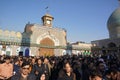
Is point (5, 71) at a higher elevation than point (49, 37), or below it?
below

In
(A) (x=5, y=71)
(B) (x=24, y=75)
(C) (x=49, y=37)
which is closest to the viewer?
(B) (x=24, y=75)

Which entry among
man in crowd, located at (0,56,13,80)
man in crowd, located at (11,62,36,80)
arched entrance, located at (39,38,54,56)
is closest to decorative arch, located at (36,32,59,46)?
arched entrance, located at (39,38,54,56)

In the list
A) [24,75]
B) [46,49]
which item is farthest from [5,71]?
[46,49]

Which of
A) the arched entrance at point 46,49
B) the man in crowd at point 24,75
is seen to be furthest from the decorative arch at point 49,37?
the man in crowd at point 24,75

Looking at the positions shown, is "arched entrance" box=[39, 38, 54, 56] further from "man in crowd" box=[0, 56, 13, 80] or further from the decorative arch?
"man in crowd" box=[0, 56, 13, 80]

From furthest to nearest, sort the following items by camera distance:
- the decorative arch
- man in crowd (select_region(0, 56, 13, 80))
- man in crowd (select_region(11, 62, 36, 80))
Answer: the decorative arch, man in crowd (select_region(0, 56, 13, 80)), man in crowd (select_region(11, 62, 36, 80))

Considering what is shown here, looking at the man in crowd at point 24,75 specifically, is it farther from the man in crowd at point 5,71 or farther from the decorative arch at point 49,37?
the decorative arch at point 49,37

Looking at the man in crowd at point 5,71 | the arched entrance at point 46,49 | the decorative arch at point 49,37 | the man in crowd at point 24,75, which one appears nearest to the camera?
the man in crowd at point 24,75

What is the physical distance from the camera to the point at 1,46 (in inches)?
1021

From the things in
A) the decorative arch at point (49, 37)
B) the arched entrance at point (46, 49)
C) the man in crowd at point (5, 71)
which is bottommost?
the man in crowd at point (5, 71)

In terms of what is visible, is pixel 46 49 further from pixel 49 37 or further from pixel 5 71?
pixel 5 71

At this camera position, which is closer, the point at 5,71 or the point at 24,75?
the point at 24,75

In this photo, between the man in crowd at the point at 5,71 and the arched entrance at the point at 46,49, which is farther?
the arched entrance at the point at 46,49

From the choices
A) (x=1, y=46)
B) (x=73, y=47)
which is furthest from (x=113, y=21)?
(x=1, y=46)
